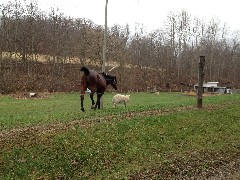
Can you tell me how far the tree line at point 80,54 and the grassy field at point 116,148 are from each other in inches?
1499

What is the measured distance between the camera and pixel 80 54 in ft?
233

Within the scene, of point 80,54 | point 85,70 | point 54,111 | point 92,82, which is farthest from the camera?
point 80,54

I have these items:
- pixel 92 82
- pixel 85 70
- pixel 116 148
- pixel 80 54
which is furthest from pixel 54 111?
pixel 80 54

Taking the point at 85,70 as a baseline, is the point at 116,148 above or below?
below

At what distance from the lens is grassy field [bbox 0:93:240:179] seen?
1042cm

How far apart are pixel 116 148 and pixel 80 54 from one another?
60.2m

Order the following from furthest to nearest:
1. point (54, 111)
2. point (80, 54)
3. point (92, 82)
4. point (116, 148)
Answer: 1. point (80, 54)
2. point (54, 111)
3. point (92, 82)
4. point (116, 148)

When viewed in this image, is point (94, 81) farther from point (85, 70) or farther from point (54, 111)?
point (54, 111)

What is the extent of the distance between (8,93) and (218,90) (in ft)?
141

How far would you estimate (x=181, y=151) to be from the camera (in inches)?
526

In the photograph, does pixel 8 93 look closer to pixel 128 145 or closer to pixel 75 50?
pixel 75 50

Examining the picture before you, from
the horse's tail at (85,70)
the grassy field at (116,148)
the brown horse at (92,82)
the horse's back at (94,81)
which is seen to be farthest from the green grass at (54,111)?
the horse's tail at (85,70)

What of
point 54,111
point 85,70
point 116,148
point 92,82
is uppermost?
point 85,70

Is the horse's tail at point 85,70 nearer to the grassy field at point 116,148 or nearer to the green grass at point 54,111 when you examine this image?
the green grass at point 54,111
